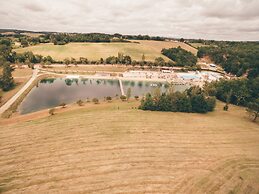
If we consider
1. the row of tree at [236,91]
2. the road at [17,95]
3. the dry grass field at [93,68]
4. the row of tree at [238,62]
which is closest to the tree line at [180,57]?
the row of tree at [238,62]

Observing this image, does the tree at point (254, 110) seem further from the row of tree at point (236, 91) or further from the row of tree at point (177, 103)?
the row of tree at point (177, 103)

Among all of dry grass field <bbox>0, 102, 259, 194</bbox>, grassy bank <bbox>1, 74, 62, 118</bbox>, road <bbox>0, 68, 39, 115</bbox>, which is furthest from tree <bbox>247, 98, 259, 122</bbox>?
road <bbox>0, 68, 39, 115</bbox>

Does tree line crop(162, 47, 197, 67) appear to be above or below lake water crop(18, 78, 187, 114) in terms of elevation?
above

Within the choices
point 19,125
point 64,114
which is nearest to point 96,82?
point 64,114

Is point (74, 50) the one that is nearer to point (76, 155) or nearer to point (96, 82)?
point (96, 82)

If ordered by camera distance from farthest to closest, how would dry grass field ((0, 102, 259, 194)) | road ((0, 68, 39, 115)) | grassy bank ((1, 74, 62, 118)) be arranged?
road ((0, 68, 39, 115))
grassy bank ((1, 74, 62, 118))
dry grass field ((0, 102, 259, 194))

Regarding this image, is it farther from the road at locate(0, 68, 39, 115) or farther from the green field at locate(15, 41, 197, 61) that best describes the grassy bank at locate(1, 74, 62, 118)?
the green field at locate(15, 41, 197, 61)
